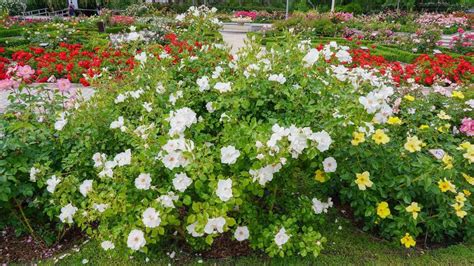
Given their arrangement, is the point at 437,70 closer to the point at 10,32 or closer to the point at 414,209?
the point at 414,209

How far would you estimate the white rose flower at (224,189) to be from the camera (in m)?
1.80

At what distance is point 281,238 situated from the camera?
212 centimetres

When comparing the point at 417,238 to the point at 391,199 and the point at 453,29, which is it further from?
the point at 453,29

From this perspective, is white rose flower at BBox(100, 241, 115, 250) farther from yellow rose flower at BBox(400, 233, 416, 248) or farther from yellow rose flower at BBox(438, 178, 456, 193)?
yellow rose flower at BBox(438, 178, 456, 193)

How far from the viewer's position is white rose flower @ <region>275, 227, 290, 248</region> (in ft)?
6.93

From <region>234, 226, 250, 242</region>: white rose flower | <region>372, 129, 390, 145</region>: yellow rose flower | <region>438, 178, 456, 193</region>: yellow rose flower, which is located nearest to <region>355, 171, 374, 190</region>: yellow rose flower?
<region>372, 129, 390, 145</region>: yellow rose flower

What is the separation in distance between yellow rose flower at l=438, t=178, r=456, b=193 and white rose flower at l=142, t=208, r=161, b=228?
1.68m

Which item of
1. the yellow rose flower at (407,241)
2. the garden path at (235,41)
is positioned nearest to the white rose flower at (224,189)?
the yellow rose flower at (407,241)

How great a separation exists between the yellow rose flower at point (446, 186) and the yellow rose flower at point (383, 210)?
1.09 ft

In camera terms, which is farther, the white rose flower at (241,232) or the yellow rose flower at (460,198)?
the yellow rose flower at (460,198)

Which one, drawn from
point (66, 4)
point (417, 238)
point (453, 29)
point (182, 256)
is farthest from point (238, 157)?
point (66, 4)

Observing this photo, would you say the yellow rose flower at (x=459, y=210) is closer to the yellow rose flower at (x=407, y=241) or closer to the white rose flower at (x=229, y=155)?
the yellow rose flower at (x=407, y=241)

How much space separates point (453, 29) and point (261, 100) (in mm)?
17011

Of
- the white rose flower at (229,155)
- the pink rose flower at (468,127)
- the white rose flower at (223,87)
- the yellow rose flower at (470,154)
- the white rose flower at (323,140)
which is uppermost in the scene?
the white rose flower at (223,87)
